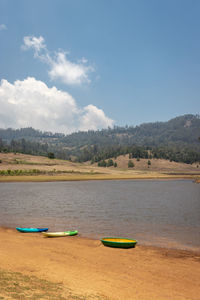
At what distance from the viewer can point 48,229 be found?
26.9 metres

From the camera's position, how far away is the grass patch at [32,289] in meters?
10.6

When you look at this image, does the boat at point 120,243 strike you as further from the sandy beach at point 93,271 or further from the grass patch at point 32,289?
the grass patch at point 32,289

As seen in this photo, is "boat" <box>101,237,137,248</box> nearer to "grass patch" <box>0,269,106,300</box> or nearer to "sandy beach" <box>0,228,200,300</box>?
"sandy beach" <box>0,228,200,300</box>

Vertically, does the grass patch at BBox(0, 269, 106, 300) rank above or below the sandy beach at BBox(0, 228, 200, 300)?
above

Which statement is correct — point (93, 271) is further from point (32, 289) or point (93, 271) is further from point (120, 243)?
point (120, 243)

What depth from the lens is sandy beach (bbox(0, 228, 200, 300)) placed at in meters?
11.8

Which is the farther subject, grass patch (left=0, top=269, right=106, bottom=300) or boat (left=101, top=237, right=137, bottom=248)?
boat (left=101, top=237, right=137, bottom=248)

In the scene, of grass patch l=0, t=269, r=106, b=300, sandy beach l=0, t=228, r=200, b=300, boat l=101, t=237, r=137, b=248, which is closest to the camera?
grass patch l=0, t=269, r=106, b=300

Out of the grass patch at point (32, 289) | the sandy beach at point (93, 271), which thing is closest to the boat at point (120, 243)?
the sandy beach at point (93, 271)

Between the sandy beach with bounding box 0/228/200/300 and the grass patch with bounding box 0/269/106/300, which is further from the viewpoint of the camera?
the sandy beach with bounding box 0/228/200/300

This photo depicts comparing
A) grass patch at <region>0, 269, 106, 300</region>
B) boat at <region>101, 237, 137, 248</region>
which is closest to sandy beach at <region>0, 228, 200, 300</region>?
grass patch at <region>0, 269, 106, 300</region>

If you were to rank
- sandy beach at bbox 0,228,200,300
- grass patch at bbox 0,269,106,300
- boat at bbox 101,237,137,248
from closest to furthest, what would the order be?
grass patch at bbox 0,269,106,300
sandy beach at bbox 0,228,200,300
boat at bbox 101,237,137,248

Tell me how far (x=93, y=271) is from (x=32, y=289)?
434cm

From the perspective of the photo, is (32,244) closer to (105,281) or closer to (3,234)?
(3,234)
